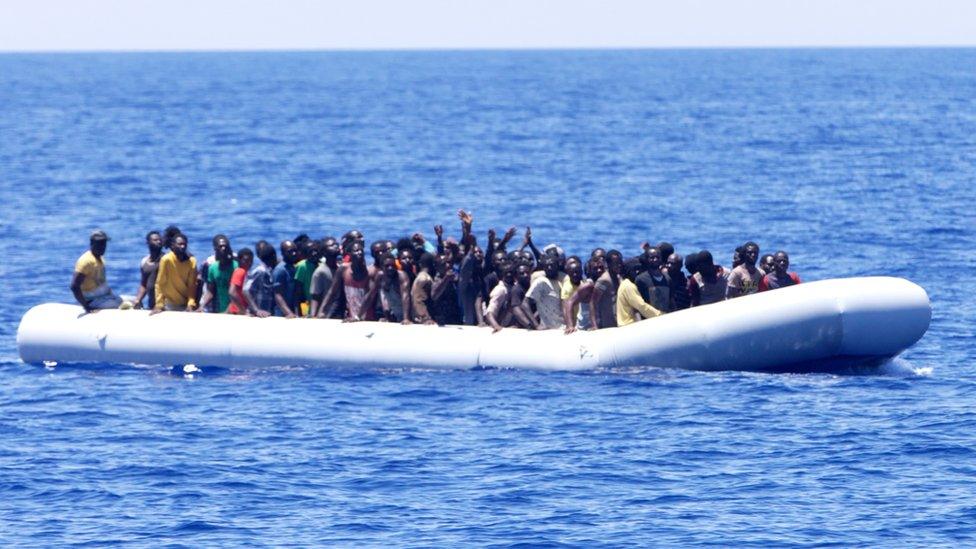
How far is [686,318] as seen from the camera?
21.1 metres

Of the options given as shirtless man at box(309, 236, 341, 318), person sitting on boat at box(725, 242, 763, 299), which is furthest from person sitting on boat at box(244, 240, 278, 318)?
person sitting on boat at box(725, 242, 763, 299)

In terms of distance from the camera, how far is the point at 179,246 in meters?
22.6

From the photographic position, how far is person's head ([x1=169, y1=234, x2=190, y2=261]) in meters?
22.6

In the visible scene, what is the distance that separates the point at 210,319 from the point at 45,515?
616cm

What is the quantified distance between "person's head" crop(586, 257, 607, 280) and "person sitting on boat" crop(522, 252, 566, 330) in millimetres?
416

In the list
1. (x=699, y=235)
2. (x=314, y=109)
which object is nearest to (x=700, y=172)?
(x=699, y=235)

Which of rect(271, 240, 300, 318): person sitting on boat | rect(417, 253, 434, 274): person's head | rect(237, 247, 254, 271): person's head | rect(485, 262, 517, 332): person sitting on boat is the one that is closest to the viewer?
rect(485, 262, 517, 332): person sitting on boat

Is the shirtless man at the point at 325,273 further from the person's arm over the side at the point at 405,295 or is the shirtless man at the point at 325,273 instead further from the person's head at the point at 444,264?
the person's head at the point at 444,264

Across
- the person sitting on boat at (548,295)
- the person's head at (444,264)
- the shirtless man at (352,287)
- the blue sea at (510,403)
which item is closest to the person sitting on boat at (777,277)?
the blue sea at (510,403)

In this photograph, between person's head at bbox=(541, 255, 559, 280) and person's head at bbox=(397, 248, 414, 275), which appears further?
person's head at bbox=(397, 248, 414, 275)

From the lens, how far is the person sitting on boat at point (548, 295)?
21.7 meters

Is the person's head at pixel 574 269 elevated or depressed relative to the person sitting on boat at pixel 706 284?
elevated

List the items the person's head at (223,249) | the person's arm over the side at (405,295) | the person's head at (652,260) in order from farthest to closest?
1. the person's head at (223,249)
2. the person's arm over the side at (405,295)
3. the person's head at (652,260)

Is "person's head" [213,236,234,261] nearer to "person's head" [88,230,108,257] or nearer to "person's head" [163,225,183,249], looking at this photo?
"person's head" [163,225,183,249]
